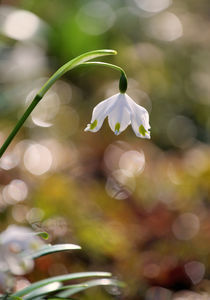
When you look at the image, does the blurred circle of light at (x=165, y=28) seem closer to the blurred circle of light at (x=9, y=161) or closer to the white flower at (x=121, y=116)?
the blurred circle of light at (x=9, y=161)

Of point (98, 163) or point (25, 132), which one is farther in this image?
point (25, 132)

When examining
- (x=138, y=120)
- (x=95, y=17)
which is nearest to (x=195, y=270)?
(x=138, y=120)

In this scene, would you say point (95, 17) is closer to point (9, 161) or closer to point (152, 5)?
point (152, 5)

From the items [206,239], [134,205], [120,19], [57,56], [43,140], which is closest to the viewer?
[206,239]

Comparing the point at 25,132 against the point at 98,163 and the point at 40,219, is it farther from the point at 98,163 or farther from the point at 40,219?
the point at 40,219

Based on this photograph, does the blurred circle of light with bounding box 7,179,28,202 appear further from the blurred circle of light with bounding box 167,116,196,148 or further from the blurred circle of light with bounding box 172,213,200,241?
the blurred circle of light with bounding box 167,116,196,148

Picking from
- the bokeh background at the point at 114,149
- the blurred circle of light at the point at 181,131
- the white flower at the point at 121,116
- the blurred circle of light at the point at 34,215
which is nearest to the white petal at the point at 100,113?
the white flower at the point at 121,116

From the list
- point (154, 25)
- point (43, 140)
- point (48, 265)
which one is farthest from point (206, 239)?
point (154, 25)
